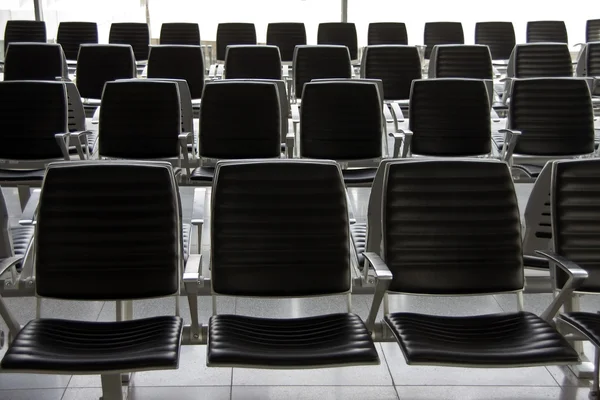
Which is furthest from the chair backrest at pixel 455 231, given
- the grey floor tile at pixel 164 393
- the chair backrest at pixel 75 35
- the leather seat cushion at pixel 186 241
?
the chair backrest at pixel 75 35

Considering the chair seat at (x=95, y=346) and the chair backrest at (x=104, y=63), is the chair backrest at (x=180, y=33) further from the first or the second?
the chair seat at (x=95, y=346)

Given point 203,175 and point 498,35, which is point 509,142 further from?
point 498,35

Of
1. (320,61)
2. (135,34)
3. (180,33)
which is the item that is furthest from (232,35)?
(320,61)

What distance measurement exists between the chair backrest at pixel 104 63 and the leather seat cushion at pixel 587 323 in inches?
171

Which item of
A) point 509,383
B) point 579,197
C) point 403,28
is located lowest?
point 509,383

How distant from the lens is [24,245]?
3.19 metres

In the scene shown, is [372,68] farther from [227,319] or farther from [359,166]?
[227,319]

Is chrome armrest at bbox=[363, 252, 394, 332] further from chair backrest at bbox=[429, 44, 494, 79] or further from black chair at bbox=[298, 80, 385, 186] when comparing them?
chair backrest at bbox=[429, 44, 494, 79]

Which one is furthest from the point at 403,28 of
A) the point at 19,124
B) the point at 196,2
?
the point at 19,124

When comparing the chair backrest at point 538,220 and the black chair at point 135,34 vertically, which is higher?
the black chair at point 135,34

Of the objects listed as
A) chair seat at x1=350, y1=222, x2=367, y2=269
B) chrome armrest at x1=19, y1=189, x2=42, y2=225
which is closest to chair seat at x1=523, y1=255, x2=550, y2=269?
chair seat at x1=350, y1=222, x2=367, y2=269

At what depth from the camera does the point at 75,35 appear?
27.0 ft

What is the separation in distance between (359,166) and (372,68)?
4.80 ft

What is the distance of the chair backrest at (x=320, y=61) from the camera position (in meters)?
6.04
